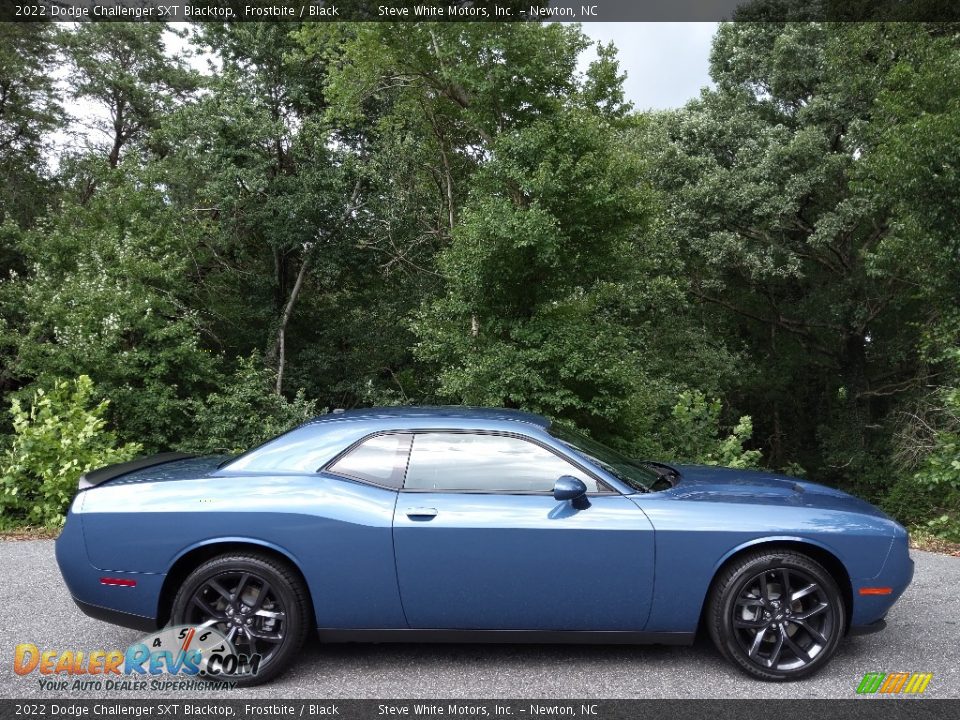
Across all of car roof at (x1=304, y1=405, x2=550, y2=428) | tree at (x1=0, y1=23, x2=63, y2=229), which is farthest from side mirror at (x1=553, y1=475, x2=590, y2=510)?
tree at (x1=0, y1=23, x2=63, y2=229)

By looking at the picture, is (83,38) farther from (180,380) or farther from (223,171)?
(180,380)

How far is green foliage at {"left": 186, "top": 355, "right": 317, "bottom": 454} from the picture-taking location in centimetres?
1258

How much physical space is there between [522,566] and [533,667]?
62cm

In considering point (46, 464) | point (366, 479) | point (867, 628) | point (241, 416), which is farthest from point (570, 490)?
point (241, 416)

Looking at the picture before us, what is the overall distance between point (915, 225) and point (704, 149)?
7.35 metres

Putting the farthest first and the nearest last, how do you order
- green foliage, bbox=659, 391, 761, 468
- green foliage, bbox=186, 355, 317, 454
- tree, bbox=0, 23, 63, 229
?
tree, bbox=0, 23, 63, 229, green foliage, bbox=186, 355, 317, 454, green foliage, bbox=659, 391, 761, 468

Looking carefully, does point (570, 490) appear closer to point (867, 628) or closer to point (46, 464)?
point (867, 628)

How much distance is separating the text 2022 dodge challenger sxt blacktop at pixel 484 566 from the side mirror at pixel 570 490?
1cm

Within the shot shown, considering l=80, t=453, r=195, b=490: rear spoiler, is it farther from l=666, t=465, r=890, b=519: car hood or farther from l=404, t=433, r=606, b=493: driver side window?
A: l=666, t=465, r=890, b=519: car hood

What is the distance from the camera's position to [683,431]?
11008 millimetres

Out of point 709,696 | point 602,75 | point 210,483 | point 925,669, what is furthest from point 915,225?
point 210,483

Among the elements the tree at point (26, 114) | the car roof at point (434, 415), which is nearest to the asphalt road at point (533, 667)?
the car roof at point (434, 415)

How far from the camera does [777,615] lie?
3.50m

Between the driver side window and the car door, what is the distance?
0.14 metres
